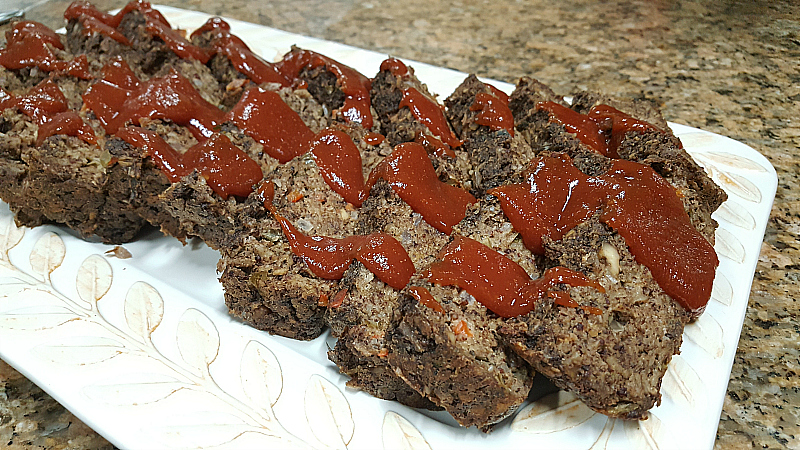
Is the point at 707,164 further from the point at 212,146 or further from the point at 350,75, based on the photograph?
the point at 212,146

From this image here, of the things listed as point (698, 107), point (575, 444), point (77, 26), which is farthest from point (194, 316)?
point (698, 107)

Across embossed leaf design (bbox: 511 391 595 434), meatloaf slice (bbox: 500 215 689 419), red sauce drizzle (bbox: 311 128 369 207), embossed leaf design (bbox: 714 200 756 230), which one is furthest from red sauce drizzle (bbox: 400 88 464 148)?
embossed leaf design (bbox: 714 200 756 230)

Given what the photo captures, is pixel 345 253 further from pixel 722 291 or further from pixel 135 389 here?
pixel 722 291

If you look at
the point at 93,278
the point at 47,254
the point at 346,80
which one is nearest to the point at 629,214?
the point at 346,80

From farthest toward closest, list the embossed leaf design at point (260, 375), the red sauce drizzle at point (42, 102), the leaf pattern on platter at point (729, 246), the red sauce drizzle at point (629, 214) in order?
the red sauce drizzle at point (42, 102) → the leaf pattern on platter at point (729, 246) → the embossed leaf design at point (260, 375) → the red sauce drizzle at point (629, 214)

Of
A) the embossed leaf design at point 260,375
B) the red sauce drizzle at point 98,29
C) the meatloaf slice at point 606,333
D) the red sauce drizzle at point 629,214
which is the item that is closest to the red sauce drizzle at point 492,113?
the red sauce drizzle at point 629,214

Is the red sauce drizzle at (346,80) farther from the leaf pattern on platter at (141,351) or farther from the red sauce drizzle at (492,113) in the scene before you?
the leaf pattern on platter at (141,351)
